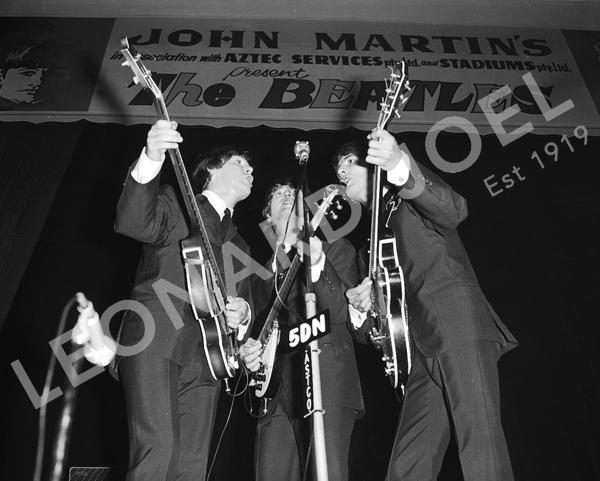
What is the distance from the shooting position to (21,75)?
4453mm

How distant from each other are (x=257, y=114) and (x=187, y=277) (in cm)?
240

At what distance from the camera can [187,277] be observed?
2.11 m

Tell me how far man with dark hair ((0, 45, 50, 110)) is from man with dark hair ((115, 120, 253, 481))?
2.50m

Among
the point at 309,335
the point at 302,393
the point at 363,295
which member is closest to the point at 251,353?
the point at 302,393

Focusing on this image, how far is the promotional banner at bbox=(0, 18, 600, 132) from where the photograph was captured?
429cm

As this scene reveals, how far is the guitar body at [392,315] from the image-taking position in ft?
6.97

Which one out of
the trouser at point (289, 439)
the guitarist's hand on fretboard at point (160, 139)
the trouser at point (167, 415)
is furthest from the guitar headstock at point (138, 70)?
the trouser at point (289, 439)

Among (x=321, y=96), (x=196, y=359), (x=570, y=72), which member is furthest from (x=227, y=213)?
(x=570, y=72)

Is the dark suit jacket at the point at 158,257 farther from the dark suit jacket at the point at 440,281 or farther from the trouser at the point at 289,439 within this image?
the dark suit jacket at the point at 440,281

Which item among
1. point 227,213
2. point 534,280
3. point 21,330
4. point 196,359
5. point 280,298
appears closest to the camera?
point 196,359

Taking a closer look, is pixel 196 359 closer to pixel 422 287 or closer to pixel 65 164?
pixel 422 287

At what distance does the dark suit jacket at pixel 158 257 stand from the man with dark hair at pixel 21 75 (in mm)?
2529

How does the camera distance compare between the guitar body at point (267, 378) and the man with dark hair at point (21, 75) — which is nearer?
the guitar body at point (267, 378)

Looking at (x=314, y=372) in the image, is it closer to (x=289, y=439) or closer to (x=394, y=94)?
(x=289, y=439)
